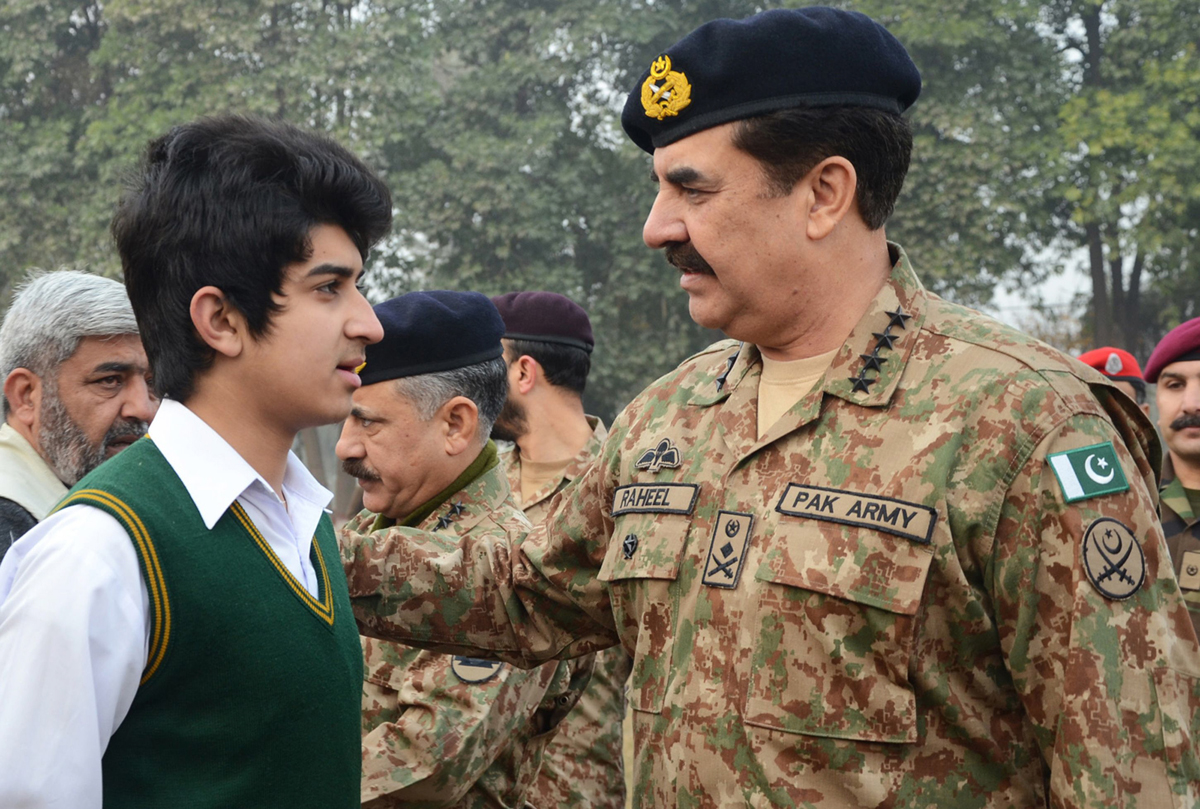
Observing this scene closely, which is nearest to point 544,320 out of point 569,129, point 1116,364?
point 1116,364

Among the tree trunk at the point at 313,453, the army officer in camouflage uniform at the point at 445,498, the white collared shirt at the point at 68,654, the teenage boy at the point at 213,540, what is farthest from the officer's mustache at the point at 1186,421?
the tree trunk at the point at 313,453

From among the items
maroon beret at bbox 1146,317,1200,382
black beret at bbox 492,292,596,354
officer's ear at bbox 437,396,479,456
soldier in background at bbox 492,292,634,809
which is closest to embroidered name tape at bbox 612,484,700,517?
officer's ear at bbox 437,396,479,456

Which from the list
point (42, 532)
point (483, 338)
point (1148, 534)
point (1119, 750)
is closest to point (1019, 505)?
point (1148, 534)

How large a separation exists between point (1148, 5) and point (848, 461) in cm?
2110

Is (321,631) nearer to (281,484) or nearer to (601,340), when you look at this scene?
(281,484)

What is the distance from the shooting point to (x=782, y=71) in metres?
2.36

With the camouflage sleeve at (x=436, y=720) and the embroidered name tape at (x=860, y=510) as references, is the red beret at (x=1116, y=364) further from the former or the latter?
the embroidered name tape at (x=860, y=510)

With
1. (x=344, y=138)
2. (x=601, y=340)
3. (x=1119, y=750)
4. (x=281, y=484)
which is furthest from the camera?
(x=601, y=340)

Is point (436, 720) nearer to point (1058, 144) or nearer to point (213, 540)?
point (213, 540)

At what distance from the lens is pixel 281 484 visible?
2.17m

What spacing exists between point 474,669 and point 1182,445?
3784 mm

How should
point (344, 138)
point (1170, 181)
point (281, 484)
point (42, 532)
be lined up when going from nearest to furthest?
point (42, 532)
point (281, 484)
point (1170, 181)
point (344, 138)

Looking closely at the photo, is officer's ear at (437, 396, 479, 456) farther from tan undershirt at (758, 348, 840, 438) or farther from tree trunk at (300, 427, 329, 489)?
tree trunk at (300, 427, 329, 489)

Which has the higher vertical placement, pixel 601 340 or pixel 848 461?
pixel 601 340
